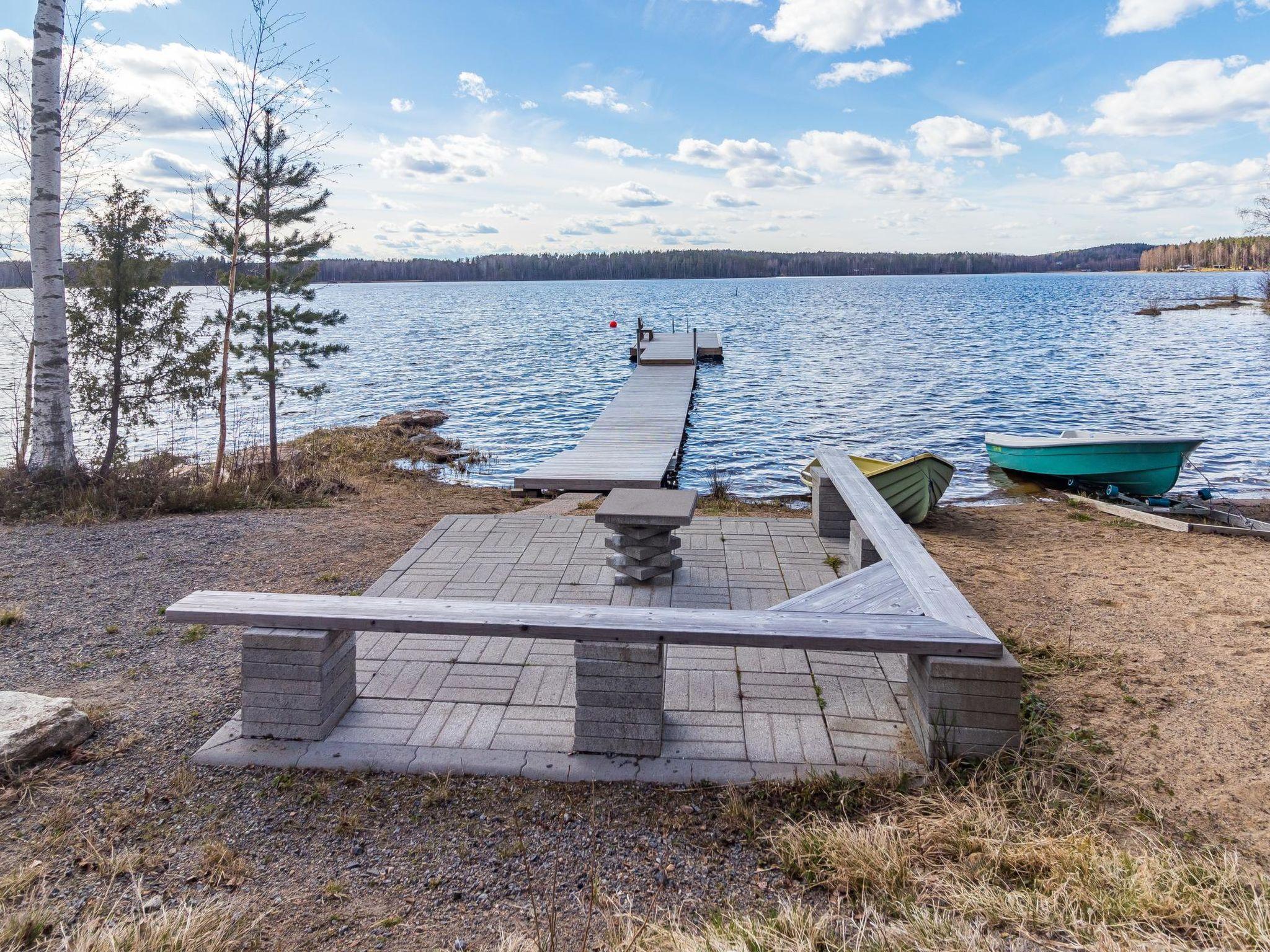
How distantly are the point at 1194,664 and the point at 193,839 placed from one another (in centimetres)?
527

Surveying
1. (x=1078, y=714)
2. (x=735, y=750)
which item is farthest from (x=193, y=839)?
(x=1078, y=714)

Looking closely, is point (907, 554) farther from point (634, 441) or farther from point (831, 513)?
point (634, 441)

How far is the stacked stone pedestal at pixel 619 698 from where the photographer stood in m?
3.42

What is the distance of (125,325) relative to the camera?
29.1 ft

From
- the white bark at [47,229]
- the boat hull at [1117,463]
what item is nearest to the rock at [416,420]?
the white bark at [47,229]

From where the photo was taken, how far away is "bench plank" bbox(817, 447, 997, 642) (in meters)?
3.48

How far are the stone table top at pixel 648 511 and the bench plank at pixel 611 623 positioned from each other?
188 centimetres

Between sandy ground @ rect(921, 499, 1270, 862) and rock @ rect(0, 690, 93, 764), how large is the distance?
15.5 ft

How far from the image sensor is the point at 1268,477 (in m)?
13.3

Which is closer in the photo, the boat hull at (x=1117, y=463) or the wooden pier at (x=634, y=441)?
the wooden pier at (x=634, y=441)

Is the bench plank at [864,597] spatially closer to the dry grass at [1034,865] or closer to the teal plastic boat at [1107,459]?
the dry grass at [1034,865]

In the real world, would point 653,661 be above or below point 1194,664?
above

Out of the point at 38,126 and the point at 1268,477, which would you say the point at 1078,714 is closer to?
the point at 38,126

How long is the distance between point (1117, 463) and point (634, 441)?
7.43 m
